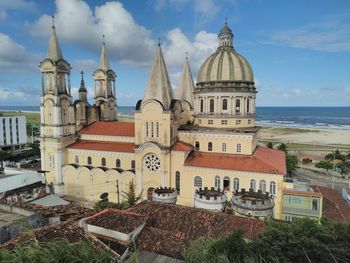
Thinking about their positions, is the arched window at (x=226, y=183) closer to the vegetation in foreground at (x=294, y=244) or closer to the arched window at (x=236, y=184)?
the arched window at (x=236, y=184)

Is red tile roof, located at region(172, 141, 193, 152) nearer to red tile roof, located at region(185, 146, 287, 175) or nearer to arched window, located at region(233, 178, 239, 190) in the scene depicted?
red tile roof, located at region(185, 146, 287, 175)

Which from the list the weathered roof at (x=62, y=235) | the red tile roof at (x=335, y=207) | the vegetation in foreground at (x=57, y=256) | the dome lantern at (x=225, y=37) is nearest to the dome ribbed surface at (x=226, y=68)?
the dome lantern at (x=225, y=37)

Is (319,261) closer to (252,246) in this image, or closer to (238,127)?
(252,246)

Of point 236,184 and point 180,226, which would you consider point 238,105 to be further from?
point 180,226

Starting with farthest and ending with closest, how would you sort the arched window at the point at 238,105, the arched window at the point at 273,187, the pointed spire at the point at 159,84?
the arched window at the point at 238,105, the pointed spire at the point at 159,84, the arched window at the point at 273,187

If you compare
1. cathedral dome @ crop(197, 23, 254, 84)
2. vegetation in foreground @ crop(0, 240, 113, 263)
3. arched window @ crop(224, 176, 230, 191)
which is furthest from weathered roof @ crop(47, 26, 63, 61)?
vegetation in foreground @ crop(0, 240, 113, 263)

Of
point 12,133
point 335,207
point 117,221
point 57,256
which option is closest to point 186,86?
point 335,207
